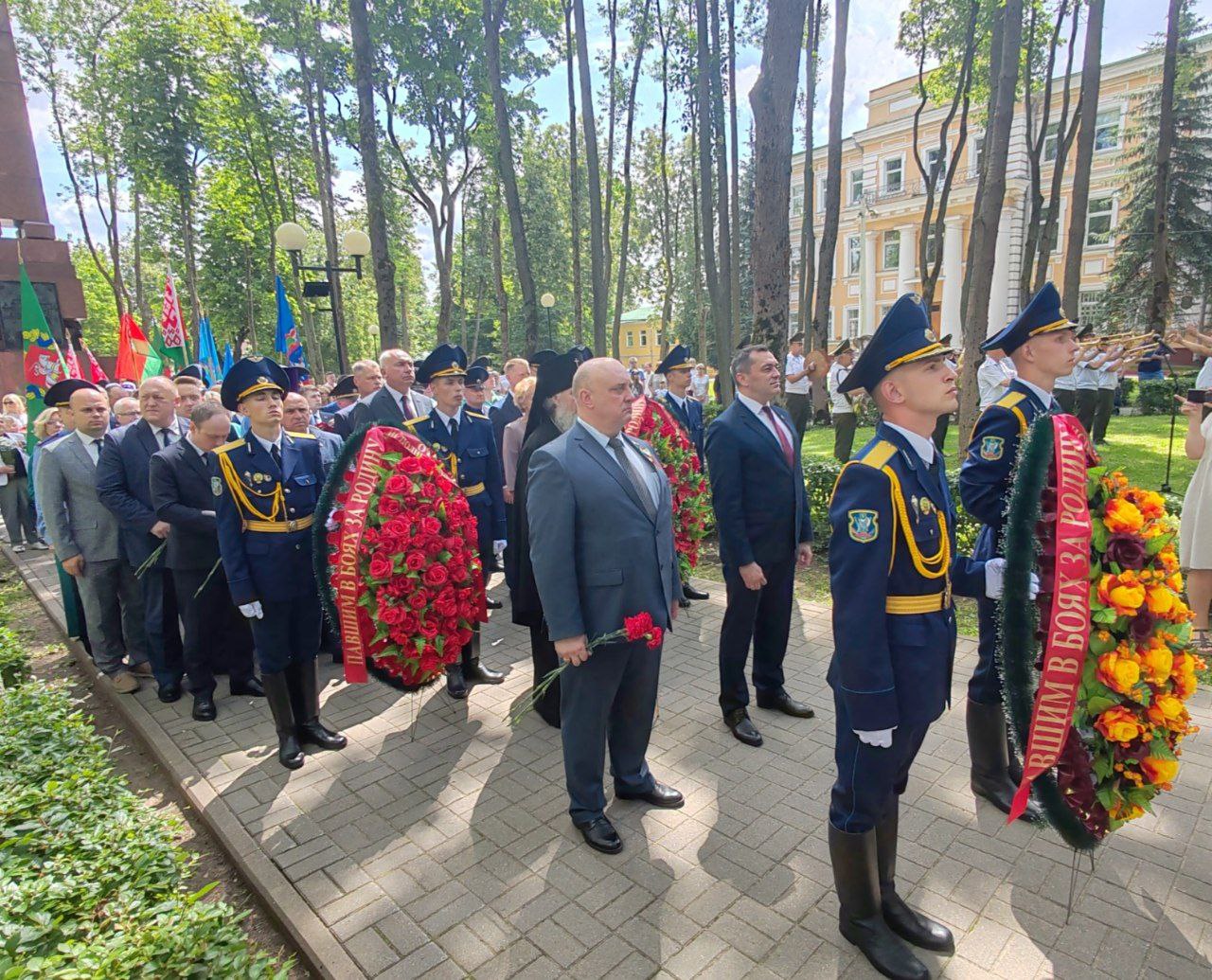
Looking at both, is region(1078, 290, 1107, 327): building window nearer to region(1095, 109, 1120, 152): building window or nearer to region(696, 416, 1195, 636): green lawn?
region(1095, 109, 1120, 152): building window

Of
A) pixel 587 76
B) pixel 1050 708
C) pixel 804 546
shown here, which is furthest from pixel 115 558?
pixel 587 76

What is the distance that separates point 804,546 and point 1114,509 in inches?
85.5

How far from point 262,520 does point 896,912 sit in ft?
13.1

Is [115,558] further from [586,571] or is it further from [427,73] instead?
[427,73]

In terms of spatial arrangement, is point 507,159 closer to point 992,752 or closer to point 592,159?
point 592,159

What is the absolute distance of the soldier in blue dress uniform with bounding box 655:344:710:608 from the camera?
735cm

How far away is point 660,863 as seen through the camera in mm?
3434

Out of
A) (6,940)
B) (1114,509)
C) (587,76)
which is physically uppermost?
(587,76)

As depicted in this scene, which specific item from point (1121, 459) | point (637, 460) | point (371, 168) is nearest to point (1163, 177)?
point (1121, 459)

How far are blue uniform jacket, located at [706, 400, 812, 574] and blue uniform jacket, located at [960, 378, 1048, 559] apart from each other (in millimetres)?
1172

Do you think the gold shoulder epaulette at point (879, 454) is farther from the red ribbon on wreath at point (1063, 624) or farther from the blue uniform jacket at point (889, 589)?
the red ribbon on wreath at point (1063, 624)

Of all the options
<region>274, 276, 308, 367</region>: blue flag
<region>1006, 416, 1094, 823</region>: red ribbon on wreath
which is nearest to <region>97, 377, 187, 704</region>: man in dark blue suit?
<region>1006, 416, 1094, 823</region>: red ribbon on wreath

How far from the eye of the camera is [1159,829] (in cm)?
352

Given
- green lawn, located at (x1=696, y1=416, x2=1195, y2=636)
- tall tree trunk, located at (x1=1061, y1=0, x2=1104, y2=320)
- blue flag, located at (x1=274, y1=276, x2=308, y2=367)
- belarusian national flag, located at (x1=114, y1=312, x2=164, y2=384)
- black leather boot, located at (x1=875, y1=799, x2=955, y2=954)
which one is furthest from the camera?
blue flag, located at (x1=274, y1=276, x2=308, y2=367)
